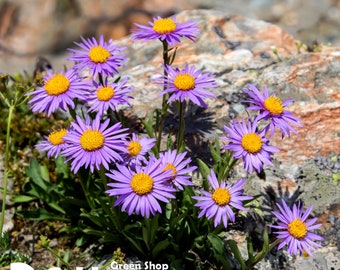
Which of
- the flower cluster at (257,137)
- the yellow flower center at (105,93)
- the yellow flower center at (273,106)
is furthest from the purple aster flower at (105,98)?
the yellow flower center at (273,106)

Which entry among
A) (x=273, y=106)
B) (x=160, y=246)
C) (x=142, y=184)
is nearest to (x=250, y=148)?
(x=273, y=106)

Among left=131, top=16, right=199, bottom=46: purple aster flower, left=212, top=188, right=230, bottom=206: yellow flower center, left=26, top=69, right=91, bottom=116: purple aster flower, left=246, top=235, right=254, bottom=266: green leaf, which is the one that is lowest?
left=246, top=235, right=254, bottom=266: green leaf

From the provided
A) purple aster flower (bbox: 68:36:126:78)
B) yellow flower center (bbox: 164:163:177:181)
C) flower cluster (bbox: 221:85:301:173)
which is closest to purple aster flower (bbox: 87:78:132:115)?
purple aster flower (bbox: 68:36:126:78)

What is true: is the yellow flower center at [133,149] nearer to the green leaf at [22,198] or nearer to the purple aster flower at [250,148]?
the purple aster flower at [250,148]

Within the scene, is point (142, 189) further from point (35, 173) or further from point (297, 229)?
point (35, 173)

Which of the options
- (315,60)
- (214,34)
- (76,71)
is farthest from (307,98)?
(76,71)

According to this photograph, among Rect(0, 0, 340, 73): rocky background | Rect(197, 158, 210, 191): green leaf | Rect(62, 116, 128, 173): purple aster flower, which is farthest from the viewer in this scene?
Rect(0, 0, 340, 73): rocky background

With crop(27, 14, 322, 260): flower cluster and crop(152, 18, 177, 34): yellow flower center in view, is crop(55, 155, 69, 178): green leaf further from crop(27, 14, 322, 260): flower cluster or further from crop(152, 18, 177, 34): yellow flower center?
crop(152, 18, 177, 34): yellow flower center
